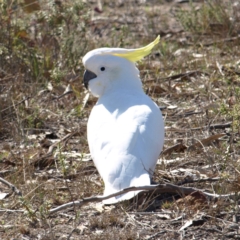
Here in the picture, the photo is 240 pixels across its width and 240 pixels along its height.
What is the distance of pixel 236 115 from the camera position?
3887mm

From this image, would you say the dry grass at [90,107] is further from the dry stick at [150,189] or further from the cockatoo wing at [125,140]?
the cockatoo wing at [125,140]

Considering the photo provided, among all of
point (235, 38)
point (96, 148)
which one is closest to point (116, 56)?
point (96, 148)

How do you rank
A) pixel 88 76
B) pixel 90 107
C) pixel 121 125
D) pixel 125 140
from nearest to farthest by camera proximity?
pixel 125 140
pixel 121 125
pixel 88 76
pixel 90 107

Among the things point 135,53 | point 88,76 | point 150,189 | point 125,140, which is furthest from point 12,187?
point 135,53

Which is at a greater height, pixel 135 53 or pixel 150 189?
pixel 135 53

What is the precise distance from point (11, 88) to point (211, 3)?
261 centimetres

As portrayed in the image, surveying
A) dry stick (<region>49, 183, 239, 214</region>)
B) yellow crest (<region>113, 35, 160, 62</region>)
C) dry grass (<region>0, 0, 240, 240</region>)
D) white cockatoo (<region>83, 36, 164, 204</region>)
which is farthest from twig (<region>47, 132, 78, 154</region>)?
dry stick (<region>49, 183, 239, 214</region>)

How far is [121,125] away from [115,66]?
0.67m

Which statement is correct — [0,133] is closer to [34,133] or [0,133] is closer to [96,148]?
[34,133]

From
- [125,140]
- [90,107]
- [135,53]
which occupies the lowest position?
[90,107]

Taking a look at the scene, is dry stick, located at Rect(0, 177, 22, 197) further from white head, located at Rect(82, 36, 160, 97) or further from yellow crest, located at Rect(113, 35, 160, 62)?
yellow crest, located at Rect(113, 35, 160, 62)

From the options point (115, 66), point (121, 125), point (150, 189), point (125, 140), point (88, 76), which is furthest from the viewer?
point (88, 76)

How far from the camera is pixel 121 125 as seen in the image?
4.00 m

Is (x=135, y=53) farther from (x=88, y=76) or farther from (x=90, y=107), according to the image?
(x=90, y=107)
